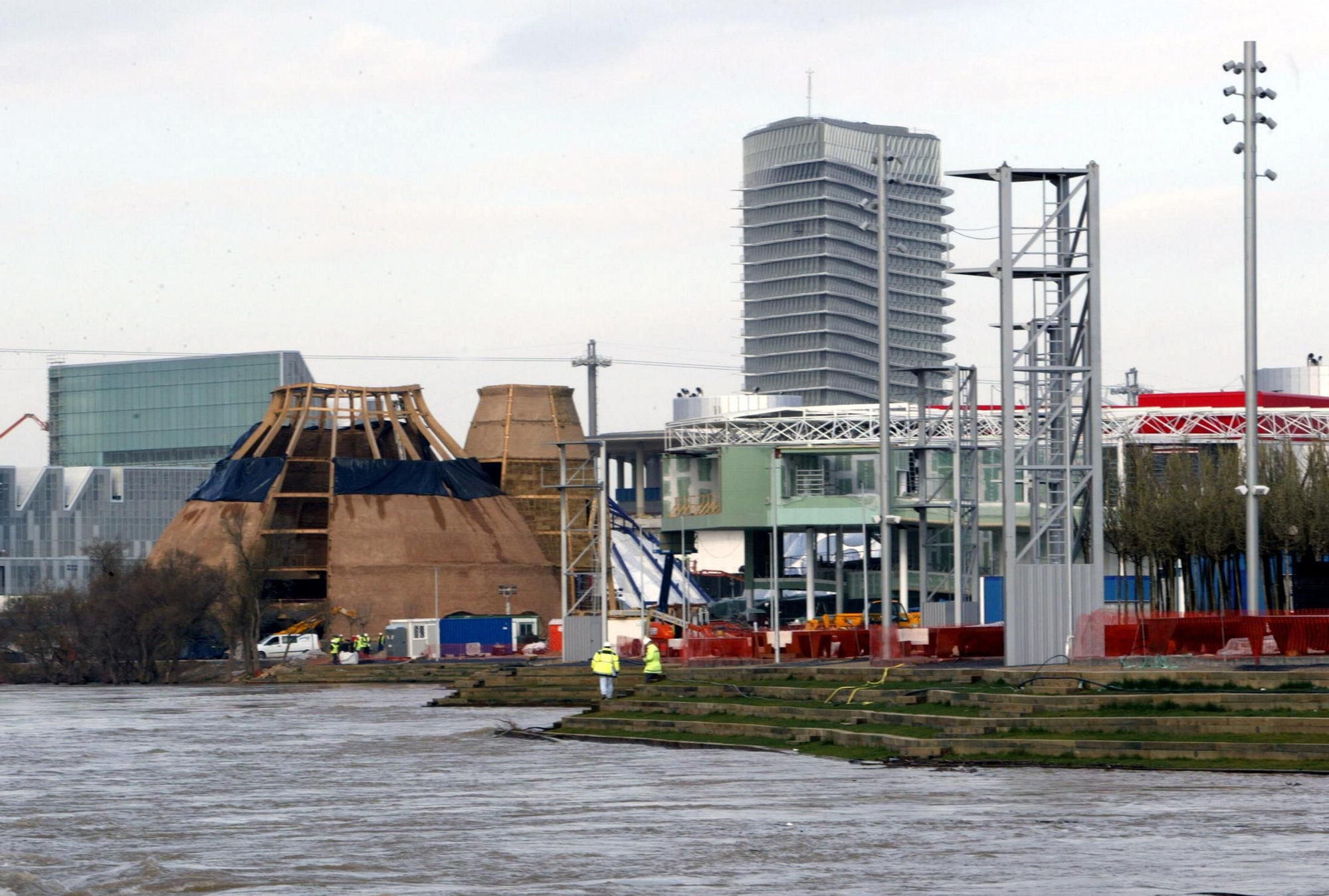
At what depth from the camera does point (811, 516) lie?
10819 centimetres

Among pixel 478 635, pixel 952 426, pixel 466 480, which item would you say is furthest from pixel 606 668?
pixel 466 480

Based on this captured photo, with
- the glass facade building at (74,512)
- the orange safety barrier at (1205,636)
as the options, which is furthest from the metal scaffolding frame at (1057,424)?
the glass facade building at (74,512)

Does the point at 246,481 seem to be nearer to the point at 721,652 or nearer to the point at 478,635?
the point at 478,635

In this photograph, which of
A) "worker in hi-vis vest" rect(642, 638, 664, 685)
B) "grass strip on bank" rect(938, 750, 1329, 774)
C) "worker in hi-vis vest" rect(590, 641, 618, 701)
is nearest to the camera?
"grass strip on bank" rect(938, 750, 1329, 774)

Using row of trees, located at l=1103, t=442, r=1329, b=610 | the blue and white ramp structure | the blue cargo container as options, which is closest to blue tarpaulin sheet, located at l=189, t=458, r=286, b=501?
the blue cargo container

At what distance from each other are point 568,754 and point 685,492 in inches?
3409

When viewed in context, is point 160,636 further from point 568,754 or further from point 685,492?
point 568,754

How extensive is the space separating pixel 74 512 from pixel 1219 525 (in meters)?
139

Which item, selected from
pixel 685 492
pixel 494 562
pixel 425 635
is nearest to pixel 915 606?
pixel 685 492

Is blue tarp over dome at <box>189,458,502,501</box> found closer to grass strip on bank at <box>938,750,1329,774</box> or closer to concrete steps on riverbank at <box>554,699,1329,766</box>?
concrete steps on riverbank at <box>554,699,1329,766</box>

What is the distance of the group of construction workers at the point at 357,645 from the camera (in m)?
93.1

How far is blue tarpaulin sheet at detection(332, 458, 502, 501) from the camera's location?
112562 millimetres

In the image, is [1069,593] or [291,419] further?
[291,419]

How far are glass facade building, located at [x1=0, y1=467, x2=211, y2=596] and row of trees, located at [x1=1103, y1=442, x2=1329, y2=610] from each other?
12166 centimetres
